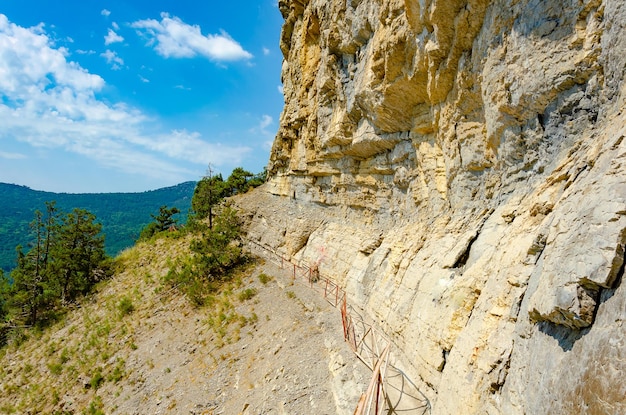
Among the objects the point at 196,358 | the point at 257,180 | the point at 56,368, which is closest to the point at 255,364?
the point at 196,358

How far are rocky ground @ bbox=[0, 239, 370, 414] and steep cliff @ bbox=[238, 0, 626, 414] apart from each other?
2159mm

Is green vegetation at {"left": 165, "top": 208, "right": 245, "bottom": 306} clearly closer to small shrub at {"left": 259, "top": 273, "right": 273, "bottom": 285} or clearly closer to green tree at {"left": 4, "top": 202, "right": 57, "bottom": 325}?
small shrub at {"left": 259, "top": 273, "right": 273, "bottom": 285}

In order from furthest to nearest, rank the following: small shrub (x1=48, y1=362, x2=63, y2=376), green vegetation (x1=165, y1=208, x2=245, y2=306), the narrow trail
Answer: green vegetation (x1=165, y1=208, x2=245, y2=306)
small shrub (x1=48, y1=362, x2=63, y2=376)
the narrow trail

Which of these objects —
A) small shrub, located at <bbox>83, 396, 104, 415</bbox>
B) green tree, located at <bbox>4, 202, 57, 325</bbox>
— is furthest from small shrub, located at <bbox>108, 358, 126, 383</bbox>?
green tree, located at <bbox>4, 202, 57, 325</bbox>

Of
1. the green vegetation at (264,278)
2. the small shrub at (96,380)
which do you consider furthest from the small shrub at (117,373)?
the green vegetation at (264,278)

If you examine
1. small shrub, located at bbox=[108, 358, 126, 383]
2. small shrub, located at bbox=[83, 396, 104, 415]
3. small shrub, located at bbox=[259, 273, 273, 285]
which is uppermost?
small shrub, located at bbox=[259, 273, 273, 285]

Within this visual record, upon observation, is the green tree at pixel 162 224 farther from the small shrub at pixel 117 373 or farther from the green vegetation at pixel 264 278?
the small shrub at pixel 117 373

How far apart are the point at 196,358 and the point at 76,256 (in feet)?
63.4

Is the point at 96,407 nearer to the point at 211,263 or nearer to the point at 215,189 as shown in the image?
the point at 211,263

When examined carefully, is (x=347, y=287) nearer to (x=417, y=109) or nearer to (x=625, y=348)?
(x=417, y=109)

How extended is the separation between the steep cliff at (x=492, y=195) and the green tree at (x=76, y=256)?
22935 mm

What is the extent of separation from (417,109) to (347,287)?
8199 millimetres

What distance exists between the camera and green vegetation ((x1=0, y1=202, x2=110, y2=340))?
25844mm

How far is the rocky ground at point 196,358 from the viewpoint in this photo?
1059 centimetres
